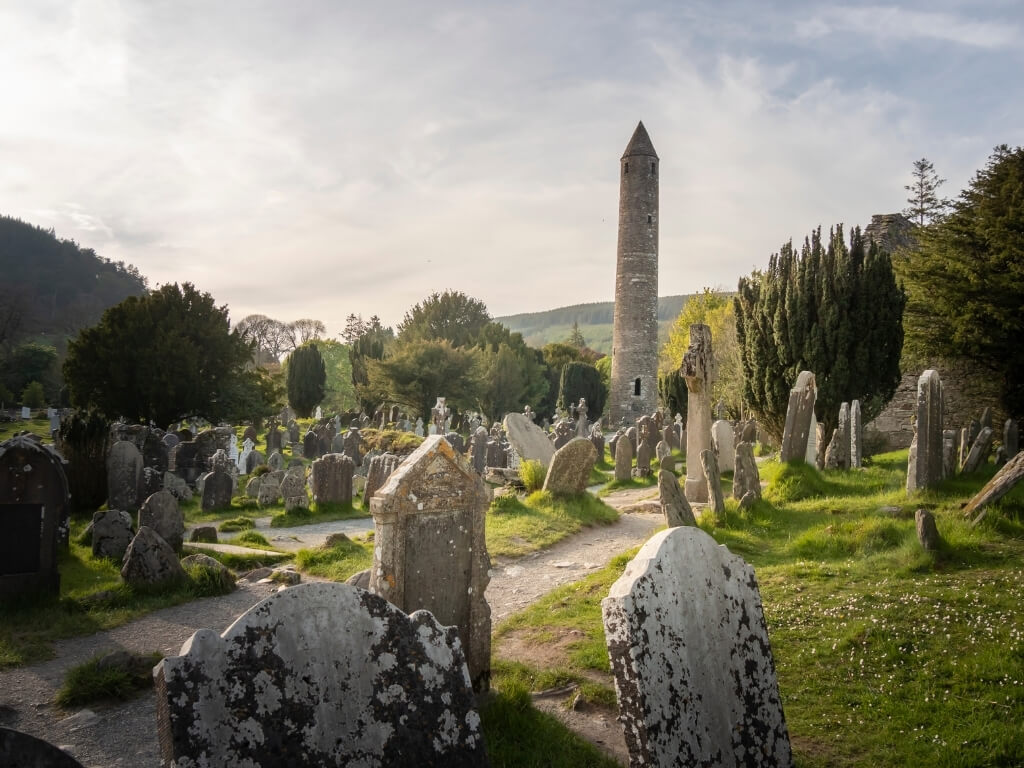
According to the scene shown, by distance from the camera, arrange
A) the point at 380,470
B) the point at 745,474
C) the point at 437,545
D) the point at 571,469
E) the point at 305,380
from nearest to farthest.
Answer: the point at 437,545, the point at 745,474, the point at 571,469, the point at 380,470, the point at 305,380

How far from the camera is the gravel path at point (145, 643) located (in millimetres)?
4023

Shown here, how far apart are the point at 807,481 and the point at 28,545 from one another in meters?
9.74

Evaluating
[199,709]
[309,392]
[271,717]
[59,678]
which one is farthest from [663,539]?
[309,392]

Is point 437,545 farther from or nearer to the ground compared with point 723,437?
nearer to the ground

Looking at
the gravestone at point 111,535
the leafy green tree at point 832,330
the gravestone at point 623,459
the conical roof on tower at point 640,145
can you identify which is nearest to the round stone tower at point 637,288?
the conical roof on tower at point 640,145

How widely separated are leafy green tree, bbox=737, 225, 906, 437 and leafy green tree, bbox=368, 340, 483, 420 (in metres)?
24.8

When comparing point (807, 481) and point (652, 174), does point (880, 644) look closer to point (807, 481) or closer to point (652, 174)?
point (807, 481)

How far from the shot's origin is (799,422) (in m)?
10.8

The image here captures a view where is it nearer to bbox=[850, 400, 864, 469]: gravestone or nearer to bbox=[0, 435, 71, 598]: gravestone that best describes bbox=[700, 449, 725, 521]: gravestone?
bbox=[850, 400, 864, 469]: gravestone

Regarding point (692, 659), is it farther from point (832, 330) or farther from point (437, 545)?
point (832, 330)

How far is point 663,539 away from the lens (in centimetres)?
307

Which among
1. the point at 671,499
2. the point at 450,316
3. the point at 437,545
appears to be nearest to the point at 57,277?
the point at 450,316

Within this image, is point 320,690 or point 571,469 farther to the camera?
point 571,469

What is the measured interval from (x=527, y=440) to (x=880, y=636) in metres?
10.6
